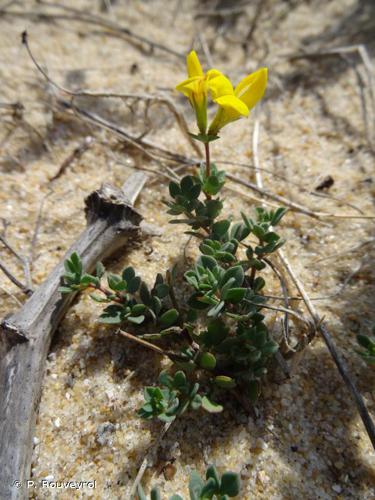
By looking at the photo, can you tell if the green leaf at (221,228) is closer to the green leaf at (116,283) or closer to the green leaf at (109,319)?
the green leaf at (116,283)

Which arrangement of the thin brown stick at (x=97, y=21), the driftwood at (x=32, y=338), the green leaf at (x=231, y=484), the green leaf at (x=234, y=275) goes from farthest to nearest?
the thin brown stick at (x=97, y=21) < the green leaf at (x=234, y=275) < the driftwood at (x=32, y=338) < the green leaf at (x=231, y=484)

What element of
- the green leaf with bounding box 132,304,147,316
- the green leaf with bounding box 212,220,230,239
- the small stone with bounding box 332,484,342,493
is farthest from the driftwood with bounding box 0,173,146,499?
the small stone with bounding box 332,484,342,493

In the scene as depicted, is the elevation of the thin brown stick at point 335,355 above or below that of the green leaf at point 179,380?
below

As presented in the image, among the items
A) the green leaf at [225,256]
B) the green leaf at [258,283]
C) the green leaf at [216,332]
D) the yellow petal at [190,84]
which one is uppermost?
the yellow petal at [190,84]

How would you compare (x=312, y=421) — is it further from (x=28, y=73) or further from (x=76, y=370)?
(x=28, y=73)

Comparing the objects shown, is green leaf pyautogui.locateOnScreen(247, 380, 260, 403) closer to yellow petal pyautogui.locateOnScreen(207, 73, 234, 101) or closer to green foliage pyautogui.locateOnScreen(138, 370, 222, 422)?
green foliage pyautogui.locateOnScreen(138, 370, 222, 422)

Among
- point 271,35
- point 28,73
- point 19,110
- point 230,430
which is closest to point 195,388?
point 230,430

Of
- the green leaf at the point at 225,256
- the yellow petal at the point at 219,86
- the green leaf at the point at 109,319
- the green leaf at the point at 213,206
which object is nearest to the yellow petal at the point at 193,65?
the yellow petal at the point at 219,86
